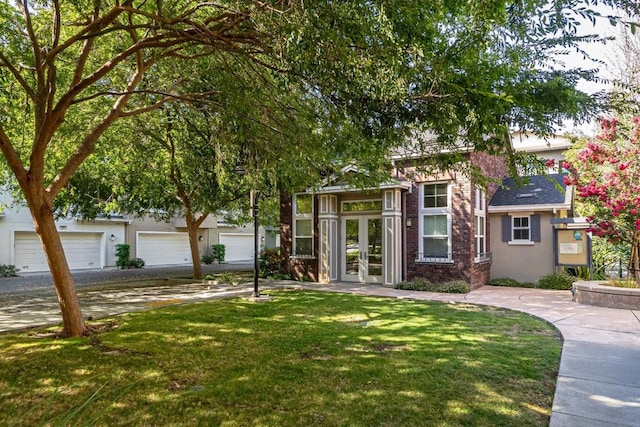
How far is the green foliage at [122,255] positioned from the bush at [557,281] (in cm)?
2048

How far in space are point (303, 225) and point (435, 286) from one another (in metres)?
5.43

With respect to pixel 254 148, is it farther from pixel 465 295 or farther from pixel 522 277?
pixel 522 277

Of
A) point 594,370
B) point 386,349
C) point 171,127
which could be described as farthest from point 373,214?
point 594,370

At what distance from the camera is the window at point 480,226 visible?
1331 cm

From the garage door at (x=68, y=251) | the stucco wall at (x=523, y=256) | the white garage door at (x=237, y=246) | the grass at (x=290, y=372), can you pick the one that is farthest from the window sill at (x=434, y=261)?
the white garage door at (x=237, y=246)

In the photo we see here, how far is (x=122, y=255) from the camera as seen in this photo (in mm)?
22859

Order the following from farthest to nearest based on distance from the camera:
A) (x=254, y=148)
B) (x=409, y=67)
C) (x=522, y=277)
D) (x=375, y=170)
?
(x=522, y=277), (x=375, y=170), (x=254, y=148), (x=409, y=67)

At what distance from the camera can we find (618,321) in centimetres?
768

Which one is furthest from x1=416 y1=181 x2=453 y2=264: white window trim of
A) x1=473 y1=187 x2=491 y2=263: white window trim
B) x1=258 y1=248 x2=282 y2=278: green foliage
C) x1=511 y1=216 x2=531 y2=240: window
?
x1=258 y1=248 x2=282 y2=278: green foliage

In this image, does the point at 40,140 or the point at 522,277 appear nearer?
the point at 40,140

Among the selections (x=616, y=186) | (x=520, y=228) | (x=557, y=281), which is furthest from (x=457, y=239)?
(x=616, y=186)

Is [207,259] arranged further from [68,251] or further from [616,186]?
[616,186]

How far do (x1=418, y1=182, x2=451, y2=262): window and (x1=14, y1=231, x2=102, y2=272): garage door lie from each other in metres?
18.0

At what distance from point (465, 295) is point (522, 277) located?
12.0 feet
